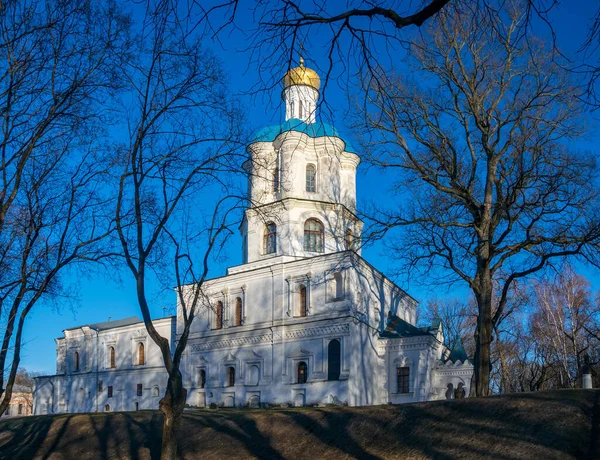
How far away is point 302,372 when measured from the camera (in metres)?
34.7

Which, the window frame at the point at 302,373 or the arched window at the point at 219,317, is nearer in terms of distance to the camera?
the window frame at the point at 302,373

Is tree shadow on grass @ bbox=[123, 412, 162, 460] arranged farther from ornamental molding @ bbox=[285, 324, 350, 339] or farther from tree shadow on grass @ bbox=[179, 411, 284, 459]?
ornamental molding @ bbox=[285, 324, 350, 339]

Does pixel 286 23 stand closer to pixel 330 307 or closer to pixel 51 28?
pixel 51 28

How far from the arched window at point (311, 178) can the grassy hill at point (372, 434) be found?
18.2m

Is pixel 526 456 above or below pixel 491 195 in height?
below

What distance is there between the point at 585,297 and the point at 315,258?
20034 millimetres

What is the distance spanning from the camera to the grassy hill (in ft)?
42.9

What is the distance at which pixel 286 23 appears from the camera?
18.0 ft

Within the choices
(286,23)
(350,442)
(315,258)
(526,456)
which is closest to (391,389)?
(315,258)

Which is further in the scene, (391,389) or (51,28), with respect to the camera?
(391,389)

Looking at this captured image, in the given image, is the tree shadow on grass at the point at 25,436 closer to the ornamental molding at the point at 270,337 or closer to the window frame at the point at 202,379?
the window frame at the point at 202,379

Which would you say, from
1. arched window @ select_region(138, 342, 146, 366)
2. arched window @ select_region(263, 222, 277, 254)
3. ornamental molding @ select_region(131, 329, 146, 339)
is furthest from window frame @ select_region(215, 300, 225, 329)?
ornamental molding @ select_region(131, 329, 146, 339)

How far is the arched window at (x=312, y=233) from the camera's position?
121 feet

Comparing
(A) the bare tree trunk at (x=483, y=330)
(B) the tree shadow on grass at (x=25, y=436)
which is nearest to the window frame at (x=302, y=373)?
(B) the tree shadow on grass at (x=25, y=436)
